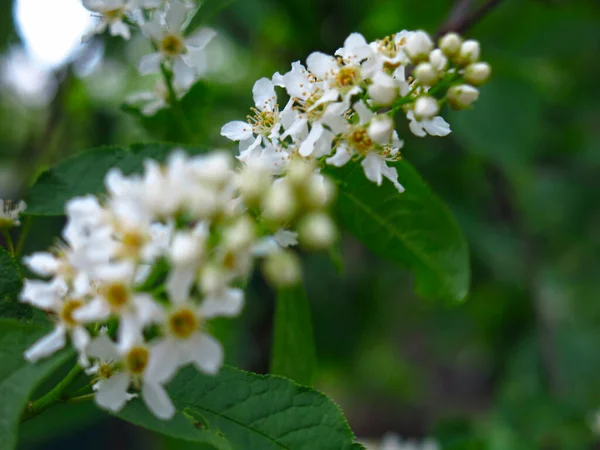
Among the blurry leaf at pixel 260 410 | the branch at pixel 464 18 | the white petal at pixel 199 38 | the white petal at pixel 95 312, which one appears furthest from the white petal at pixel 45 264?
the branch at pixel 464 18

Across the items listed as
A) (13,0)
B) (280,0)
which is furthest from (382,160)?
(280,0)

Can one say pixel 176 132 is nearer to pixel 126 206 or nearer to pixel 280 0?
pixel 126 206

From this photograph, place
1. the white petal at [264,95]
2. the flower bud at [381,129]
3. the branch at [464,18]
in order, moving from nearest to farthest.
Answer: the flower bud at [381,129] → the white petal at [264,95] → the branch at [464,18]

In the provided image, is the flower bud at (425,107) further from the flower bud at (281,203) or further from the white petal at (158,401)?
the white petal at (158,401)

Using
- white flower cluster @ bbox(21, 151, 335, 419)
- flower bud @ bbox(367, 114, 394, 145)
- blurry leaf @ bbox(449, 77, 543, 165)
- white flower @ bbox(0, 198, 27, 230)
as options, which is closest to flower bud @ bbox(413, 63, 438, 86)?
flower bud @ bbox(367, 114, 394, 145)

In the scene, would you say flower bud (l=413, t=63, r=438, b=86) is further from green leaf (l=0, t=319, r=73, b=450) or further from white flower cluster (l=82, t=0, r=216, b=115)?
green leaf (l=0, t=319, r=73, b=450)

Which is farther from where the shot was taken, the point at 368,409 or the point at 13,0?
the point at 368,409
